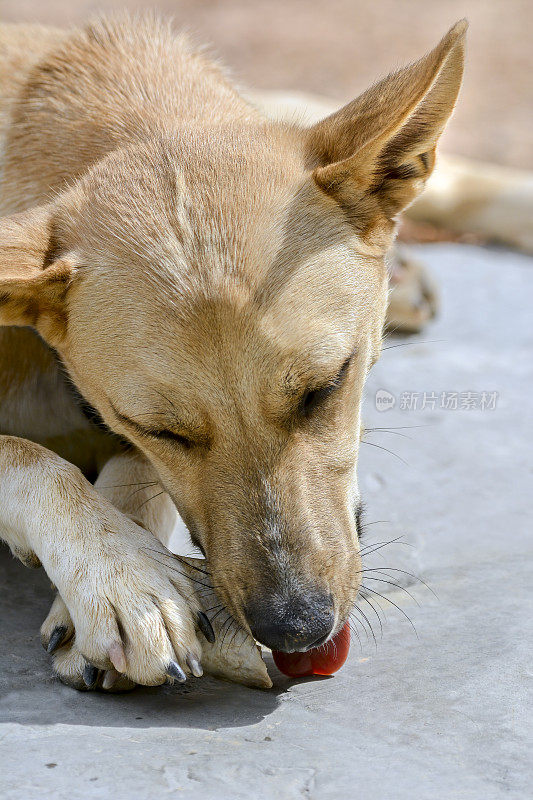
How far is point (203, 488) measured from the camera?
123 inches

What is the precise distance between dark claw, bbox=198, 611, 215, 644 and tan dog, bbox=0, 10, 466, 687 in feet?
0.04

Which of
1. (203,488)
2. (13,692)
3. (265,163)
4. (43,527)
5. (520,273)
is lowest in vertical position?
(520,273)

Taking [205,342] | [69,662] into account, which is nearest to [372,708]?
[69,662]

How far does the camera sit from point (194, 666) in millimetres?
Answer: 2953

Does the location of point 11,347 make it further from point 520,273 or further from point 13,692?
point 520,273

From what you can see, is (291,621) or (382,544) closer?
(291,621)

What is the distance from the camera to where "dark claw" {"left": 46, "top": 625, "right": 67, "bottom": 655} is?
124 inches

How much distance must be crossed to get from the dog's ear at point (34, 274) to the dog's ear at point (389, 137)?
883 mm

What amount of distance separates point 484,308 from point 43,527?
4.43m

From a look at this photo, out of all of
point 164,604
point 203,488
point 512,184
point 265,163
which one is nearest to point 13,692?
point 164,604

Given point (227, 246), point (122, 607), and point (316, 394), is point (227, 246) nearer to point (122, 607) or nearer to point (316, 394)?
point (316, 394)

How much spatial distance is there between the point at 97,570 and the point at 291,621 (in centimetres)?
64

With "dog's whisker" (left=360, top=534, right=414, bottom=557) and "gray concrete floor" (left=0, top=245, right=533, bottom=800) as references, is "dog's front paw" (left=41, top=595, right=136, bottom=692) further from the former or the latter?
"dog's whisker" (left=360, top=534, right=414, bottom=557)

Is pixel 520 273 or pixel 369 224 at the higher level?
pixel 369 224
